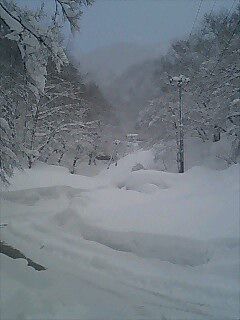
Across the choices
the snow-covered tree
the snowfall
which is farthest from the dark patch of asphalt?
the snow-covered tree

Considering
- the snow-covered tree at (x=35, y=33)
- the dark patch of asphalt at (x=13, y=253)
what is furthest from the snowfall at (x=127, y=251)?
the snow-covered tree at (x=35, y=33)

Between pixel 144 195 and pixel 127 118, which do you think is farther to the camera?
pixel 127 118

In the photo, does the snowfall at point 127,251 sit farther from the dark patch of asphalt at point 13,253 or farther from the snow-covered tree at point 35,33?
the snow-covered tree at point 35,33

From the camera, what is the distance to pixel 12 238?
9547mm

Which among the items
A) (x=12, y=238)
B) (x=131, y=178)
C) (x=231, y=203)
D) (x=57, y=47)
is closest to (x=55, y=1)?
(x=57, y=47)

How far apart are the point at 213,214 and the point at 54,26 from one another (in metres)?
6.69

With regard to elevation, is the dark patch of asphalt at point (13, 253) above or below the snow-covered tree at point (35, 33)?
below

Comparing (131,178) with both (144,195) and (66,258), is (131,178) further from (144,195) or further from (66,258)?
(66,258)

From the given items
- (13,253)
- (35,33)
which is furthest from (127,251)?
(35,33)

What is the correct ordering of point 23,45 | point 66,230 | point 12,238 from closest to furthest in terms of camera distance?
point 23,45 < point 12,238 < point 66,230

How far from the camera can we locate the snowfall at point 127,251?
5383 mm

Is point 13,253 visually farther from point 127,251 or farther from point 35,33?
point 35,33

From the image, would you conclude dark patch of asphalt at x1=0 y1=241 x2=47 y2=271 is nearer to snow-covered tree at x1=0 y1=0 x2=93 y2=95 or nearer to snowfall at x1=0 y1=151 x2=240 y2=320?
snowfall at x1=0 y1=151 x2=240 y2=320

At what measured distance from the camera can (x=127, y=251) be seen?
29.5 feet
